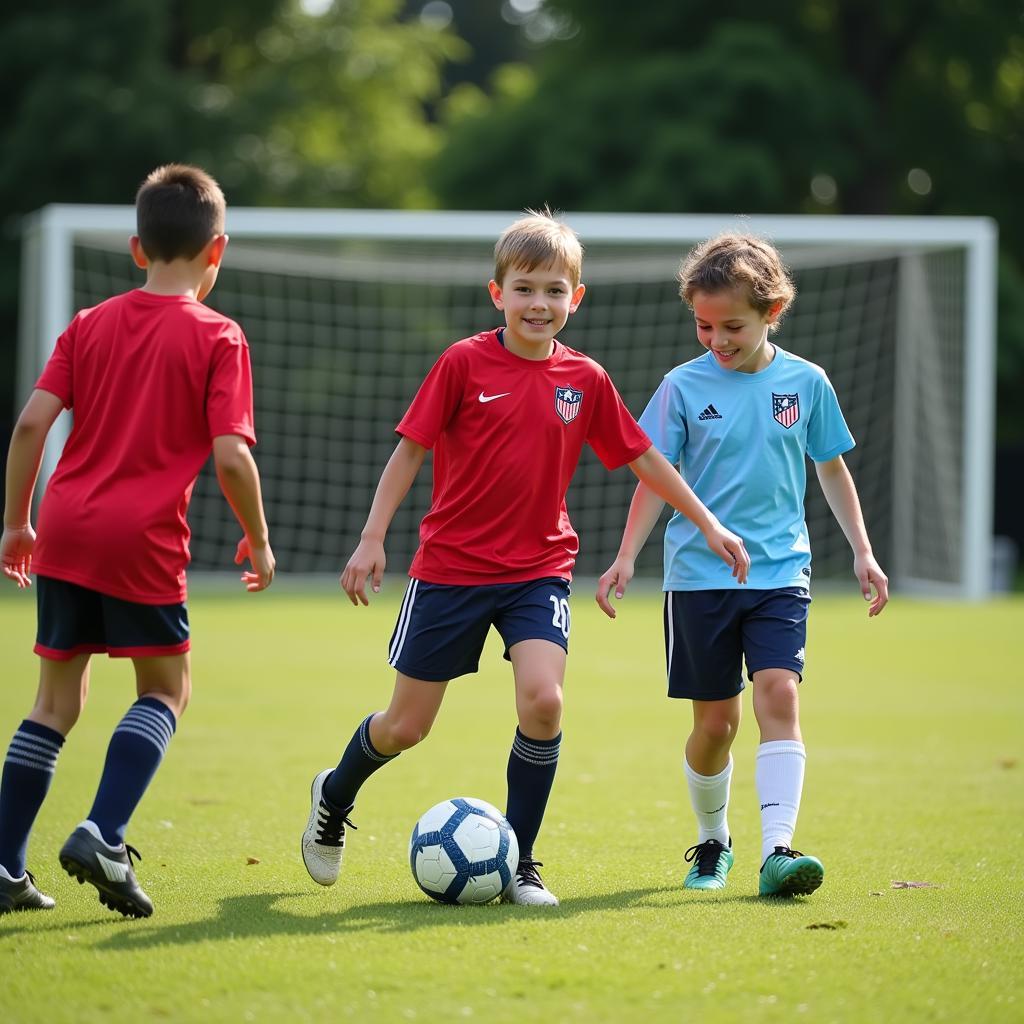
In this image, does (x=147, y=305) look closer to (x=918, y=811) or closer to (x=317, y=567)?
(x=918, y=811)

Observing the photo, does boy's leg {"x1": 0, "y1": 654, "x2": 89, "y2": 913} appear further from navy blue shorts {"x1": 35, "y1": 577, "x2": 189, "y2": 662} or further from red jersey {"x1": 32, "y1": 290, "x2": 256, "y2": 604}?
red jersey {"x1": 32, "y1": 290, "x2": 256, "y2": 604}

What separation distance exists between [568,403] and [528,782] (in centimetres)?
104

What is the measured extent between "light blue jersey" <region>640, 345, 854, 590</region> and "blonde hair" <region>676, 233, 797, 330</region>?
0.21 meters

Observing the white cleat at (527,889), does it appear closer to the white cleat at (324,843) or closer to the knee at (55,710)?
the white cleat at (324,843)

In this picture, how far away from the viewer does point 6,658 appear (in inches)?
405

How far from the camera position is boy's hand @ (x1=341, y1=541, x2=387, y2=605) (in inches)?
158

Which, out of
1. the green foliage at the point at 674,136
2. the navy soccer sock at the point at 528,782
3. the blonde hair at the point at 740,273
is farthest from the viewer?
the green foliage at the point at 674,136

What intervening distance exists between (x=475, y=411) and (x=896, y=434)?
1438cm

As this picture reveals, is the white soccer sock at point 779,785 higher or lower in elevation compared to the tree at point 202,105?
lower

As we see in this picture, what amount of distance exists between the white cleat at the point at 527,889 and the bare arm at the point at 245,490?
1.04m

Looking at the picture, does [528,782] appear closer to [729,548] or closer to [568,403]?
[729,548]

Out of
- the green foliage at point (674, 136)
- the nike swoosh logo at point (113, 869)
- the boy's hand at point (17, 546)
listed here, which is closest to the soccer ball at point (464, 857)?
the nike swoosh logo at point (113, 869)

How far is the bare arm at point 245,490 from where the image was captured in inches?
150

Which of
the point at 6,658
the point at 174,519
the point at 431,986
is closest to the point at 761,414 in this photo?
the point at 174,519
